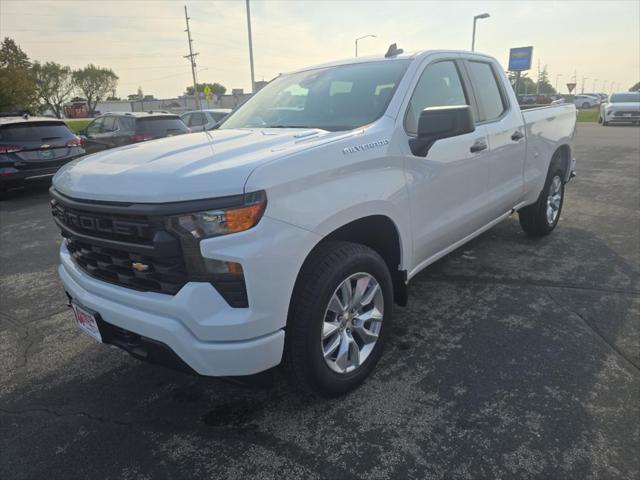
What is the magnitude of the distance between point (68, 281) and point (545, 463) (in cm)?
262

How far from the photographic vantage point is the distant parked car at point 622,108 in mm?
22016

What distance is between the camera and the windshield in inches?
116

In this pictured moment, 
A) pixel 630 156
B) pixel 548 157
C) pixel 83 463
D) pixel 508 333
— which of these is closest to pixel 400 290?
pixel 508 333

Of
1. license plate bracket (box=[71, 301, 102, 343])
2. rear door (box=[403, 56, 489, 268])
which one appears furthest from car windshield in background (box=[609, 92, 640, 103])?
license plate bracket (box=[71, 301, 102, 343])

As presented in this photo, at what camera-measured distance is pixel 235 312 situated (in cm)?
193

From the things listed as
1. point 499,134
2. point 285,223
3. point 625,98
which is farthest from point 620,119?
point 285,223

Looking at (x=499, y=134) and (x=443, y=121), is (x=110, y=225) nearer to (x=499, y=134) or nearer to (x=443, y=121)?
(x=443, y=121)

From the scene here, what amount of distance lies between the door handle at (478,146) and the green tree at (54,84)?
7438 centimetres

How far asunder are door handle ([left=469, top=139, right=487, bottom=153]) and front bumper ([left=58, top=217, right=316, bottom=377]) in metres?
1.94

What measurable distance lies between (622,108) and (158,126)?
72.9 ft

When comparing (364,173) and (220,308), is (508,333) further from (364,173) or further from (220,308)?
(220,308)

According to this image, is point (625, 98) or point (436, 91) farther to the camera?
point (625, 98)

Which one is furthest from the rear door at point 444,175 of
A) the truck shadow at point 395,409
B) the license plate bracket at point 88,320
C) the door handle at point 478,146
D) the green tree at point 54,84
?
the green tree at point 54,84

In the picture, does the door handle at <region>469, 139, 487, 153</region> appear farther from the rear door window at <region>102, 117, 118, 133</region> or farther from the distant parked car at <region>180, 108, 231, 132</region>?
the distant parked car at <region>180, 108, 231, 132</region>
